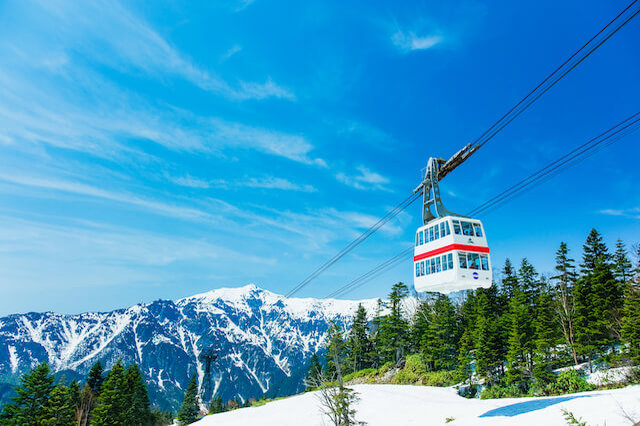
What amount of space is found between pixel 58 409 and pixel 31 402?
3.64 m

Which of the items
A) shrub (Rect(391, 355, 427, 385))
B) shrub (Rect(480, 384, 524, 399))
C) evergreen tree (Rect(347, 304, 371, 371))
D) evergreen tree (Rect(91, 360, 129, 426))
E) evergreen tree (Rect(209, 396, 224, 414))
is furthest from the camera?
evergreen tree (Rect(209, 396, 224, 414))

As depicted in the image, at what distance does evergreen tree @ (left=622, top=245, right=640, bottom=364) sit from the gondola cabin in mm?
24433

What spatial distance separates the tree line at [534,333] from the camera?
39.5 m

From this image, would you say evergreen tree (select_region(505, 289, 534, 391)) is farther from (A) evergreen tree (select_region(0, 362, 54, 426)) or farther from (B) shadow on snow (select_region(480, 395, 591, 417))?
(A) evergreen tree (select_region(0, 362, 54, 426))

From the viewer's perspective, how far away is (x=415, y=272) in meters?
24.5

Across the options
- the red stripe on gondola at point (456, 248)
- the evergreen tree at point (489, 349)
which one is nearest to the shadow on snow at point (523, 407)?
the red stripe on gondola at point (456, 248)

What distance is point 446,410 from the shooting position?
95.6 ft

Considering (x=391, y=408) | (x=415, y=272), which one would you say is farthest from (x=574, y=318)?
(x=415, y=272)

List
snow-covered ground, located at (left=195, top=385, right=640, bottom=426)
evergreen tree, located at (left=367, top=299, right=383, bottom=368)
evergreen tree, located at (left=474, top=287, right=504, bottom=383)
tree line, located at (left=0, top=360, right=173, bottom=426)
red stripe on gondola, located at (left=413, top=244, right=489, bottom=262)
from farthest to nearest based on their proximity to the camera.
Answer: evergreen tree, located at (left=367, top=299, right=383, bottom=368) < tree line, located at (left=0, top=360, right=173, bottom=426) < evergreen tree, located at (left=474, top=287, right=504, bottom=383) < red stripe on gondola, located at (left=413, top=244, right=489, bottom=262) < snow-covered ground, located at (left=195, top=385, right=640, bottom=426)

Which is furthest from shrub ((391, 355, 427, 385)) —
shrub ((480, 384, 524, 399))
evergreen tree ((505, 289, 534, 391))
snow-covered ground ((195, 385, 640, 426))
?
evergreen tree ((505, 289, 534, 391))

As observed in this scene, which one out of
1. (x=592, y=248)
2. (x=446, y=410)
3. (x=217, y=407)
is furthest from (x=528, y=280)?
(x=217, y=407)

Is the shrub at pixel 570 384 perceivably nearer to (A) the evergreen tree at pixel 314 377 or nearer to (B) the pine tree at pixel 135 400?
(A) the evergreen tree at pixel 314 377

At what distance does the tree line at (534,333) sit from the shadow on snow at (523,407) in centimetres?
1287

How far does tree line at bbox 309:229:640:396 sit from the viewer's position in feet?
130
